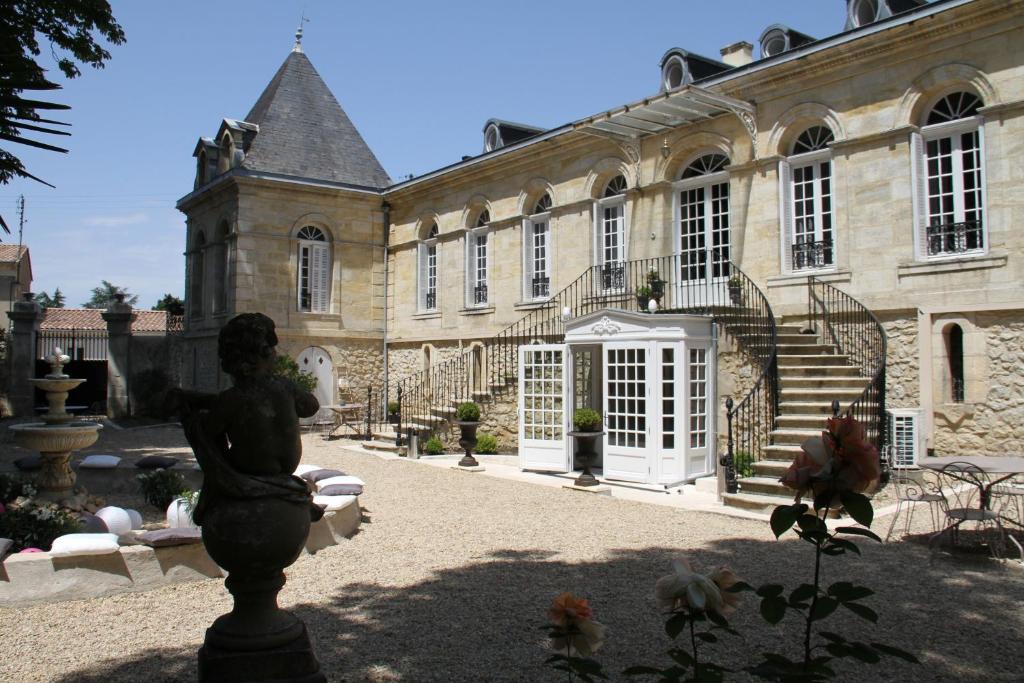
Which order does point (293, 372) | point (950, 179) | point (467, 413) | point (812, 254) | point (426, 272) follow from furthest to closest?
1. point (426, 272)
2. point (293, 372)
3. point (467, 413)
4. point (812, 254)
5. point (950, 179)

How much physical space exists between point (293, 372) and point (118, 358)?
6.69 meters

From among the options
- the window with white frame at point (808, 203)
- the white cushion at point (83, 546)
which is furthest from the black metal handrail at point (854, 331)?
the white cushion at point (83, 546)

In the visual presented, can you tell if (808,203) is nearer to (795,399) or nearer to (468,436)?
(795,399)

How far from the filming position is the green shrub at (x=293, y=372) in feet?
56.7

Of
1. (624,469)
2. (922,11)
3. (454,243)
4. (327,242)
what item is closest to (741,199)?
(922,11)

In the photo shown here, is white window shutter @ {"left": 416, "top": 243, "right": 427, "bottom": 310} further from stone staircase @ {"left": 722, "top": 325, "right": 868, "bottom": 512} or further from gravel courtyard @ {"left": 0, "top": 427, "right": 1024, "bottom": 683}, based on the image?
gravel courtyard @ {"left": 0, "top": 427, "right": 1024, "bottom": 683}

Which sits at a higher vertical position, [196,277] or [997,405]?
[196,277]

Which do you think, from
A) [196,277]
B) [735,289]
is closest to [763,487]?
[735,289]

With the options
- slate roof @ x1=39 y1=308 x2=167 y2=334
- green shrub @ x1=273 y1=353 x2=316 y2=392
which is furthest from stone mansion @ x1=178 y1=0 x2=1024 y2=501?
slate roof @ x1=39 y1=308 x2=167 y2=334

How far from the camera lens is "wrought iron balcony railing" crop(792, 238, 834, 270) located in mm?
11820

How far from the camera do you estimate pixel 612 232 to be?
15242 mm

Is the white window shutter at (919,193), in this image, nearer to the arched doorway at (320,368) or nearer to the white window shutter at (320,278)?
the arched doorway at (320,368)

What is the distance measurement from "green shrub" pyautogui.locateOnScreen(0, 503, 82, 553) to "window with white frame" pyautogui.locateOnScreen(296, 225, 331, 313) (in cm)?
1308

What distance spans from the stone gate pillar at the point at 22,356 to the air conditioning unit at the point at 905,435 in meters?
19.6
